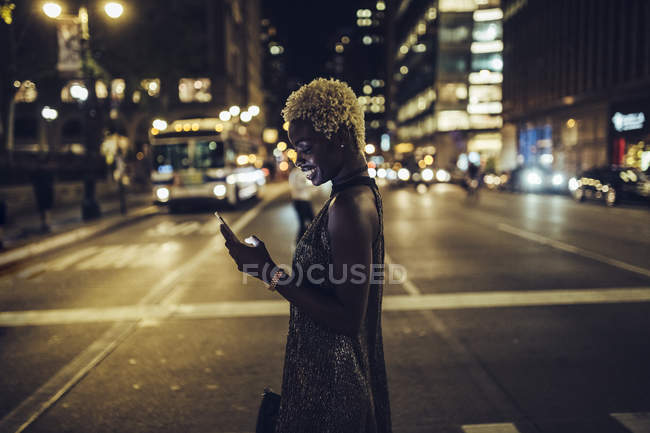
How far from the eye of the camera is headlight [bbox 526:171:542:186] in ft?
119

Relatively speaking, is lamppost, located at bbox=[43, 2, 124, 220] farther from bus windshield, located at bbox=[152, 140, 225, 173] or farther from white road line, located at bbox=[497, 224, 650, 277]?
white road line, located at bbox=[497, 224, 650, 277]

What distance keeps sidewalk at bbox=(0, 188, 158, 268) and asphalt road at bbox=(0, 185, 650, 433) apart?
0.76 metres

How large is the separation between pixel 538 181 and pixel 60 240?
101 ft

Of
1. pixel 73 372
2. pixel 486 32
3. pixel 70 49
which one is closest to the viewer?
pixel 73 372

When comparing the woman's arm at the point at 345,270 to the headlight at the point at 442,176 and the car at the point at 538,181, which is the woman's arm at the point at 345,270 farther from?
the headlight at the point at 442,176

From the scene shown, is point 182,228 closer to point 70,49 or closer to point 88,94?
point 88,94

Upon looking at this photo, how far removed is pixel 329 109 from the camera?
191 cm

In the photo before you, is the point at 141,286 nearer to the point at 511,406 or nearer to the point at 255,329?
the point at 255,329

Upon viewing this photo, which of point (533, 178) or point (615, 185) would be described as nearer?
point (615, 185)

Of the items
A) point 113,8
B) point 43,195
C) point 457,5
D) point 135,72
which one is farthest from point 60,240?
point 457,5

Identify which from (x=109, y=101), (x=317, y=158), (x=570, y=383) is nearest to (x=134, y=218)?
(x=109, y=101)

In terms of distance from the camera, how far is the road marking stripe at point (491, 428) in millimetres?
3701

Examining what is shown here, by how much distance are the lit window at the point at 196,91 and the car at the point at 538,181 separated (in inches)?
1203

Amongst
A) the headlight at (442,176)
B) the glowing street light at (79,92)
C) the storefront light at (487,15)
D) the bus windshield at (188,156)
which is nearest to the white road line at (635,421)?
the glowing street light at (79,92)
